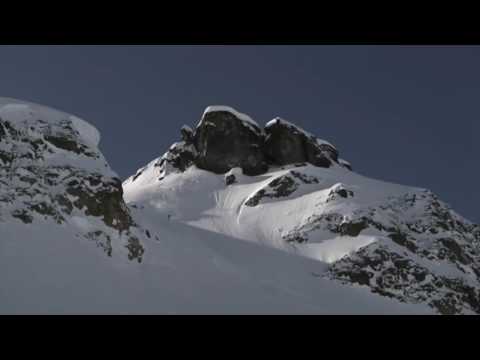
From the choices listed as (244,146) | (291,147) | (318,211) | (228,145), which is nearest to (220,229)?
(318,211)

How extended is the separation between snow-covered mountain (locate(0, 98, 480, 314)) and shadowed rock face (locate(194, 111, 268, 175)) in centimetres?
27

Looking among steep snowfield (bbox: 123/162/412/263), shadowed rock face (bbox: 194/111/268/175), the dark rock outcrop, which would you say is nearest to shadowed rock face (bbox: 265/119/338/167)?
the dark rock outcrop

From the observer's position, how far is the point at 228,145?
100m

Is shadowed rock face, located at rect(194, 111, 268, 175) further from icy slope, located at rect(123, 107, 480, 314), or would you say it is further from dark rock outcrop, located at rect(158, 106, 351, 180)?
icy slope, located at rect(123, 107, 480, 314)

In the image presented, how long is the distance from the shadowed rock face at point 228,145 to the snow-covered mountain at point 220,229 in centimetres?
27

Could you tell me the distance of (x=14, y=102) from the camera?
133 ft

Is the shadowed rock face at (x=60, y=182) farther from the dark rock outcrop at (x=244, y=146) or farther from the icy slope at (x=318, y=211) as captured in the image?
the dark rock outcrop at (x=244, y=146)

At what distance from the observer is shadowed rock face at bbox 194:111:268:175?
99.5 meters

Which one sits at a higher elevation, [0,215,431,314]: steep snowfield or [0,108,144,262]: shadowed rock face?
[0,108,144,262]: shadowed rock face

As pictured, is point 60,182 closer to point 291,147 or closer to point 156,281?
point 156,281

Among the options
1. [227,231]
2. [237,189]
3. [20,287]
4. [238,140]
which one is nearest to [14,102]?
[20,287]

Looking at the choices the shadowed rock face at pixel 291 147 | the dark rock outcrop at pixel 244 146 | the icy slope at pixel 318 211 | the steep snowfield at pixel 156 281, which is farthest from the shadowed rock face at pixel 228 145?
the steep snowfield at pixel 156 281

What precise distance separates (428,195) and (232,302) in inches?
2472
